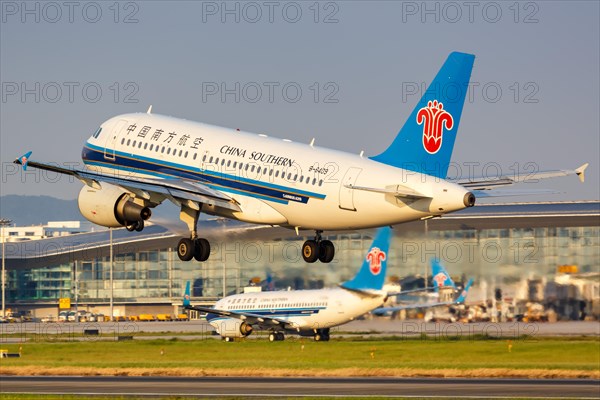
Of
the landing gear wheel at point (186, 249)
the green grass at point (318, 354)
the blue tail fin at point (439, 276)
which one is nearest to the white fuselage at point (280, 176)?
the landing gear wheel at point (186, 249)

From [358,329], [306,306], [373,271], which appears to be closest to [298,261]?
[373,271]

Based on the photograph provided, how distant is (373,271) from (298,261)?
34.2ft

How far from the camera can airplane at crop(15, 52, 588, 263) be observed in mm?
55562

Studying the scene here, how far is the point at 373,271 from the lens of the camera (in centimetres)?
11706

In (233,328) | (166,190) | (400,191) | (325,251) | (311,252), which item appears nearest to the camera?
(400,191)

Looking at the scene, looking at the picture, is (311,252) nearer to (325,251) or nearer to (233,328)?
Result: (325,251)

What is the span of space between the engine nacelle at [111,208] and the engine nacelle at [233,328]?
252 feet

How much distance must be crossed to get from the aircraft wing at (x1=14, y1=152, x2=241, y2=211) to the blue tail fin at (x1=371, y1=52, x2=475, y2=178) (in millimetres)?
9137

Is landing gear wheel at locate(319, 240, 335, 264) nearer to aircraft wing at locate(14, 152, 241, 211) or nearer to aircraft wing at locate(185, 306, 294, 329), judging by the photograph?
aircraft wing at locate(14, 152, 241, 211)

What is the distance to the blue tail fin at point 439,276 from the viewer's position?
109 metres

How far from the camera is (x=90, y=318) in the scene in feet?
583

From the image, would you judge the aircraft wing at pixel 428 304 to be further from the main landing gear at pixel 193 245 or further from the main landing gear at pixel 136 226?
the main landing gear at pixel 136 226

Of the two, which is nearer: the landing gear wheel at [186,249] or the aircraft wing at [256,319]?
the landing gear wheel at [186,249]

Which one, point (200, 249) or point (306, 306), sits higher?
point (200, 249)
